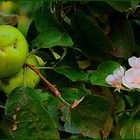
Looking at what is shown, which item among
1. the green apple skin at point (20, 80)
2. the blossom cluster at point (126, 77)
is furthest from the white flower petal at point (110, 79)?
the green apple skin at point (20, 80)

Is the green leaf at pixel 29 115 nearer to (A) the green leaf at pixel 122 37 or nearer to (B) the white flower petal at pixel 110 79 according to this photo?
(B) the white flower petal at pixel 110 79

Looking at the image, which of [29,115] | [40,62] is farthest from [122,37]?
[29,115]

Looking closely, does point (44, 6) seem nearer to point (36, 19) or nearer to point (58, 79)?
point (36, 19)

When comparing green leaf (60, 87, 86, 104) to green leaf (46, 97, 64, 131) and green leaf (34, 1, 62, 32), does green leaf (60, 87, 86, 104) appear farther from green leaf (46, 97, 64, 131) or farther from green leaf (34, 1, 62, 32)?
green leaf (34, 1, 62, 32)

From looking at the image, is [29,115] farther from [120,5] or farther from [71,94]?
[120,5]

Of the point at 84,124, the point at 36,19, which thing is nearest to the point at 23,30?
the point at 36,19

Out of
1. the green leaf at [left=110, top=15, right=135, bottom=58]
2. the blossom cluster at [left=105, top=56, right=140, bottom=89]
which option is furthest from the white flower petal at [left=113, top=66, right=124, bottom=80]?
the green leaf at [left=110, top=15, right=135, bottom=58]
